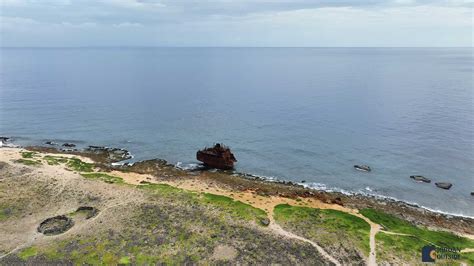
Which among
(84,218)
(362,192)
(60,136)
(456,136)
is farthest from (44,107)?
(456,136)

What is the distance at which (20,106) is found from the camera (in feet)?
378

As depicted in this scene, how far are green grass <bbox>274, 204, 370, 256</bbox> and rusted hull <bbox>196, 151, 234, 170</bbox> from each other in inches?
744

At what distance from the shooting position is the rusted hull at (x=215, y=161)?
65.6 m

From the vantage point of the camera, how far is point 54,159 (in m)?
66.0

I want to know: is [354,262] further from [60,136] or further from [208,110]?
[208,110]

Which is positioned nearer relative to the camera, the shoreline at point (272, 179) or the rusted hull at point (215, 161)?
the shoreline at point (272, 179)

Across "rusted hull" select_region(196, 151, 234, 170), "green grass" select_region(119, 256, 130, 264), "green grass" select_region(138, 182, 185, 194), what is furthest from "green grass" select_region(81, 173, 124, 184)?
"green grass" select_region(119, 256, 130, 264)

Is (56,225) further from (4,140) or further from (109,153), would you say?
(4,140)

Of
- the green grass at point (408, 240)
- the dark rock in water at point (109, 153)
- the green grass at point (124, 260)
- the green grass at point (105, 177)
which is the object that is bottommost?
the dark rock in water at point (109, 153)

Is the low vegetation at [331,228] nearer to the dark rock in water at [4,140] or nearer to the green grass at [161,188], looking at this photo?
the green grass at [161,188]

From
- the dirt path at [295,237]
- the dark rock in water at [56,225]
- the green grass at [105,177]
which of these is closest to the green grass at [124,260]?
the dark rock in water at [56,225]

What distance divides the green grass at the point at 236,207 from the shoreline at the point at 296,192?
602 cm

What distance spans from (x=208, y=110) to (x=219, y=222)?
73967 millimetres

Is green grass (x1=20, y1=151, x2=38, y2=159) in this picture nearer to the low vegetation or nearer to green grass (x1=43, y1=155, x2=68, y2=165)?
green grass (x1=43, y1=155, x2=68, y2=165)
